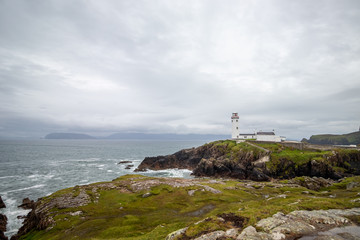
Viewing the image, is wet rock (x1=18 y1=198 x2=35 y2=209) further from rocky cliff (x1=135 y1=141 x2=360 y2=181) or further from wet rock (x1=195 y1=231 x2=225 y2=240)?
rocky cliff (x1=135 y1=141 x2=360 y2=181)

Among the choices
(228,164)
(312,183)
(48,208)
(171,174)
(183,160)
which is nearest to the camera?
(48,208)

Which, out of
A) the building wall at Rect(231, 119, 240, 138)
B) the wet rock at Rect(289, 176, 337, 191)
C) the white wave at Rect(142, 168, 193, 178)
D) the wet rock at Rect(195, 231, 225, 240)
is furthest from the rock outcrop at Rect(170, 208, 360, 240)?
the building wall at Rect(231, 119, 240, 138)

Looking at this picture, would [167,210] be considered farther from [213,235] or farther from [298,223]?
[298,223]

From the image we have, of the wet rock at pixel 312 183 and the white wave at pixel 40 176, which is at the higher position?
the wet rock at pixel 312 183

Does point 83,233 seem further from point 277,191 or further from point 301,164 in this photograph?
point 301,164

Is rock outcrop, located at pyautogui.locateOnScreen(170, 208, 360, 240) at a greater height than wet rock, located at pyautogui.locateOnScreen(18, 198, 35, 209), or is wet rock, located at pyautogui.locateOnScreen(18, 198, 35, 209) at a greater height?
rock outcrop, located at pyautogui.locateOnScreen(170, 208, 360, 240)

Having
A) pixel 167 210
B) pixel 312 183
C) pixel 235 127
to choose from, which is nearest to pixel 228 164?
pixel 312 183

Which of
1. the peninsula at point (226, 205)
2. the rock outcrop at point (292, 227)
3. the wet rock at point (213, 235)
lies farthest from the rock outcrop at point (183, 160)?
the wet rock at point (213, 235)

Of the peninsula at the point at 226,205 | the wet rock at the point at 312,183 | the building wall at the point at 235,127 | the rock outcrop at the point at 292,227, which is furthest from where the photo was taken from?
the building wall at the point at 235,127

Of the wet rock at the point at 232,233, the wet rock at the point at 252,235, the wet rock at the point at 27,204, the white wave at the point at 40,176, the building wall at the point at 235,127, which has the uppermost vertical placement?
the building wall at the point at 235,127

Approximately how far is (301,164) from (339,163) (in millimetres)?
13712

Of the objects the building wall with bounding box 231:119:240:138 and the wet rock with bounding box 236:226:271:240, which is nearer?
the wet rock with bounding box 236:226:271:240

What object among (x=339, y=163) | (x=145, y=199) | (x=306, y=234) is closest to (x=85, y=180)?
(x=145, y=199)

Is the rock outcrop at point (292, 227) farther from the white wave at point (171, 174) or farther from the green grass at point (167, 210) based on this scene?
the white wave at point (171, 174)
